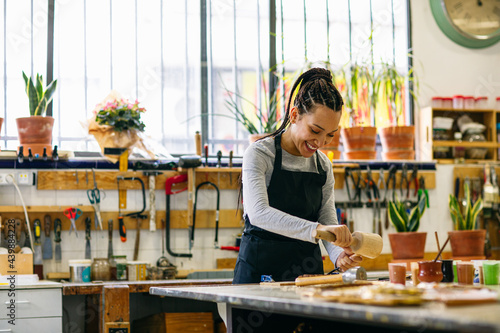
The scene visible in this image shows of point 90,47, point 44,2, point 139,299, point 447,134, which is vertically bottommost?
point 139,299

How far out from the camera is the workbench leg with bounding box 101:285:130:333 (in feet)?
11.9

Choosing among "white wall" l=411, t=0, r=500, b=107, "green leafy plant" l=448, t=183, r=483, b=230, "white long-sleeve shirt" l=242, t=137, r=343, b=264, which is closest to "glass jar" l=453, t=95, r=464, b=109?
"white wall" l=411, t=0, r=500, b=107

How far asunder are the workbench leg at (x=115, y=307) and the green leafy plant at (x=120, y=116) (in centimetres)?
123

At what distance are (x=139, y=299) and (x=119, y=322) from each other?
2.98 ft

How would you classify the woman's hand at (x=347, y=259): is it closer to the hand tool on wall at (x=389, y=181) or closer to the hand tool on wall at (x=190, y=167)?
the hand tool on wall at (x=190, y=167)

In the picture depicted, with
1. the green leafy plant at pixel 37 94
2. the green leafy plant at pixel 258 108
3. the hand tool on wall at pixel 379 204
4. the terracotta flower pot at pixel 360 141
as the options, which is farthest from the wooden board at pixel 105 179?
the hand tool on wall at pixel 379 204

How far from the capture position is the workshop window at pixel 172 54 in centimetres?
475

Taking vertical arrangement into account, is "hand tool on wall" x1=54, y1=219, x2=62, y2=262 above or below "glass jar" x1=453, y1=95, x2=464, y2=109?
below

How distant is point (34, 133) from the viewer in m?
4.36

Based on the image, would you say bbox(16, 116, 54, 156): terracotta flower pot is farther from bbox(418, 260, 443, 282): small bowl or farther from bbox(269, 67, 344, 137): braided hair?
bbox(418, 260, 443, 282): small bowl

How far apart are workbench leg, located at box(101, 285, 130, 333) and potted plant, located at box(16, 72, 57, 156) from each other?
1.23m

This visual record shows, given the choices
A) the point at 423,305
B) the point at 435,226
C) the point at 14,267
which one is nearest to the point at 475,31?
the point at 435,226

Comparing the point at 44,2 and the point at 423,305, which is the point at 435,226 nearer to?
the point at 44,2

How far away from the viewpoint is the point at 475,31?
564 cm
